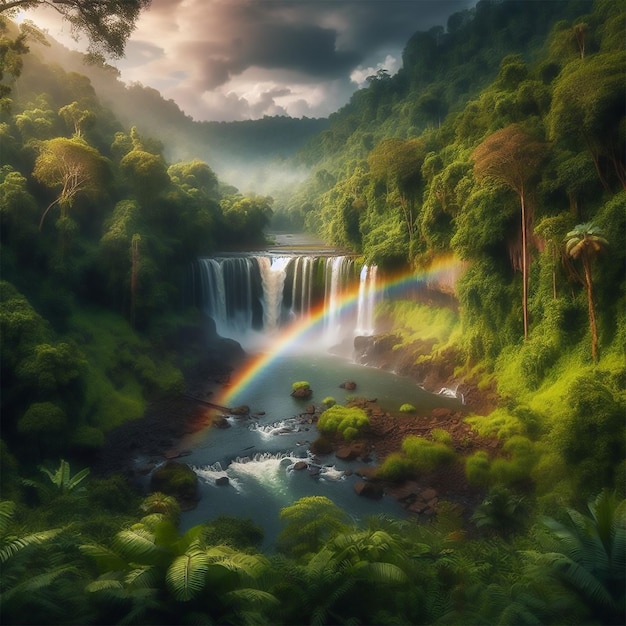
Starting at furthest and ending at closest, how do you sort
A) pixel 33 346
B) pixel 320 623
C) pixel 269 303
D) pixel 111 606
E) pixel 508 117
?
pixel 269 303 → pixel 508 117 → pixel 33 346 → pixel 320 623 → pixel 111 606

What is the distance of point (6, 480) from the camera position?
50.8ft

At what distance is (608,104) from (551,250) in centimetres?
664

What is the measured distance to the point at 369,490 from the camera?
18.5m

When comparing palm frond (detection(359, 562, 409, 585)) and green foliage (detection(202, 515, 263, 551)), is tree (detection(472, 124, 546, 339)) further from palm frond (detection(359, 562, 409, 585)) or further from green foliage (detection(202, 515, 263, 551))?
palm frond (detection(359, 562, 409, 585))

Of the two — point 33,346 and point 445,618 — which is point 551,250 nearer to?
point 445,618

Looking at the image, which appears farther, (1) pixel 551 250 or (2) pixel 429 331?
(2) pixel 429 331

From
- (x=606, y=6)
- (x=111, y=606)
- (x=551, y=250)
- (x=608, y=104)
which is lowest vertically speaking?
(x=111, y=606)

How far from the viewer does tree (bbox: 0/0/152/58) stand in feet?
38.5

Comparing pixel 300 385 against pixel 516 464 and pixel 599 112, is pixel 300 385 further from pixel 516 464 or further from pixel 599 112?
pixel 599 112

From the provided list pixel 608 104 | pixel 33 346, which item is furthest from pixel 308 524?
pixel 608 104

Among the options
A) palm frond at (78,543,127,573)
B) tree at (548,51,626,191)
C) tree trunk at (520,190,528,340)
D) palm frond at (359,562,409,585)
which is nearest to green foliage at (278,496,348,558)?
palm frond at (359,562,409,585)

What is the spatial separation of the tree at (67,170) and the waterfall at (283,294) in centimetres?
1170

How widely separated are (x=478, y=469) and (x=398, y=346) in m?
16.0

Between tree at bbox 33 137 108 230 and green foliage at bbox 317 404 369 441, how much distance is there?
66.7ft
